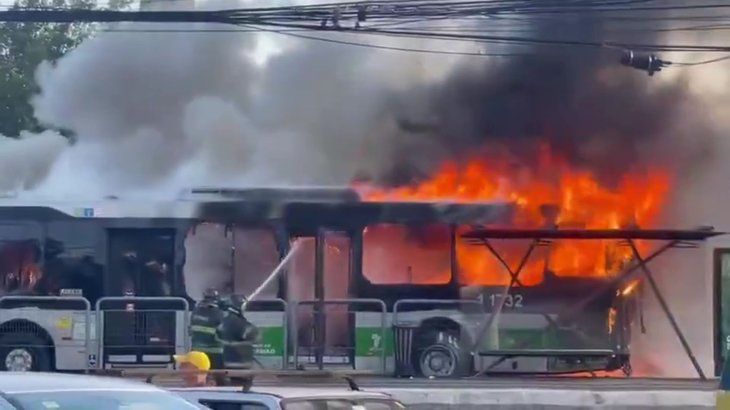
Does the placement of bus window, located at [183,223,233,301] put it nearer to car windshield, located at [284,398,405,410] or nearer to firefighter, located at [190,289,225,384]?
firefighter, located at [190,289,225,384]

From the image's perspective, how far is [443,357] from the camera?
22750 mm

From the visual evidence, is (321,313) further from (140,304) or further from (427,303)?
(140,304)

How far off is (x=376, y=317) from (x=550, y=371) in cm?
259

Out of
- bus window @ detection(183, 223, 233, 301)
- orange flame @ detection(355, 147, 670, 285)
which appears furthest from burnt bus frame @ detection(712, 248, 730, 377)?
bus window @ detection(183, 223, 233, 301)

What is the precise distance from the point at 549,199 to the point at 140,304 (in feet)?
22.4

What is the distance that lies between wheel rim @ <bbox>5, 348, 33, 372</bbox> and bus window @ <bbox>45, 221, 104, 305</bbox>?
0.96 metres

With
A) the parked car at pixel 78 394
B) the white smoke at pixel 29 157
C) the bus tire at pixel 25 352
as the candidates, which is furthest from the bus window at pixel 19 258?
the parked car at pixel 78 394

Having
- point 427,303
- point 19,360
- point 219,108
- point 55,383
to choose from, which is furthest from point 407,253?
point 55,383

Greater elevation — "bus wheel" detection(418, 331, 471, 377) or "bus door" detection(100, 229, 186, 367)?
"bus door" detection(100, 229, 186, 367)

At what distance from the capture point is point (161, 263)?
2311cm

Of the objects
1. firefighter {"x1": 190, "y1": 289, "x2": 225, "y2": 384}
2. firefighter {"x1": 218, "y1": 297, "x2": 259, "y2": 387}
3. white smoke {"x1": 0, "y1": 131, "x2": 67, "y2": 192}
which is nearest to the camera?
firefighter {"x1": 190, "y1": 289, "x2": 225, "y2": 384}

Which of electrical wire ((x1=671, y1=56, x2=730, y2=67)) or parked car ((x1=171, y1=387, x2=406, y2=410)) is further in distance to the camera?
electrical wire ((x1=671, y1=56, x2=730, y2=67))

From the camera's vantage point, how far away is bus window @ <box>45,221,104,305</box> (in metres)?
22.9

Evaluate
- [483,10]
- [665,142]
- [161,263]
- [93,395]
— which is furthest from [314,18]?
[93,395]
